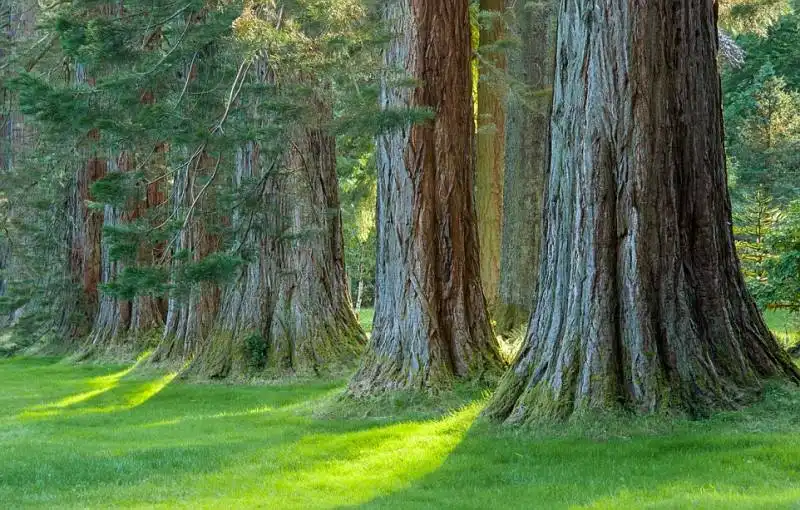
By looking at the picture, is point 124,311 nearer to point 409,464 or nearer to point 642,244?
point 409,464

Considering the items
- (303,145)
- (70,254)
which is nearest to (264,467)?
(303,145)

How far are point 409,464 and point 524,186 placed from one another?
908 cm

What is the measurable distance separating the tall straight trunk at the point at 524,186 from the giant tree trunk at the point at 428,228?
3997 mm

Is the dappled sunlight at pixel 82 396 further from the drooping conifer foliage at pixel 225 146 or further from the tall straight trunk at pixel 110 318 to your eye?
the tall straight trunk at pixel 110 318

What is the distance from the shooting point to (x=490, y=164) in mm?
19953

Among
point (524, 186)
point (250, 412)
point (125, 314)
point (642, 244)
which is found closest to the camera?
point (642, 244)

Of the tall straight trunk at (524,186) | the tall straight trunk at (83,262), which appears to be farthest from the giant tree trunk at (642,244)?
the tall straight trunk at (83,262)

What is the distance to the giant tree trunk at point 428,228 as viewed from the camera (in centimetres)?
1114

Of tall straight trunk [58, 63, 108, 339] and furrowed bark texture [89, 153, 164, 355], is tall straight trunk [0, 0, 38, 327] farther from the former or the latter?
furrowed bark texture [89, 153, 164, 355]

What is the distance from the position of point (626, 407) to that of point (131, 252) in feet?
17.8

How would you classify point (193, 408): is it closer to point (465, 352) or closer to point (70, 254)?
point (465, 352)

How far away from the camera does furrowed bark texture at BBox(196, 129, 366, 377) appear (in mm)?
15211

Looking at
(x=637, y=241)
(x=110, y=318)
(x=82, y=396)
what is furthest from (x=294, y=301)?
(x=637, y=241)

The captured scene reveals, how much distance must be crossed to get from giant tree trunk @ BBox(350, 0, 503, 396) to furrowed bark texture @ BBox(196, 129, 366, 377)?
3.79 meters
